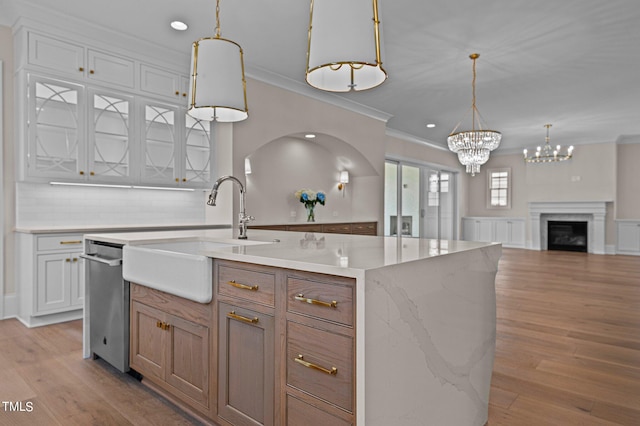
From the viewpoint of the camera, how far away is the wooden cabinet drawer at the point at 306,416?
1.30 m

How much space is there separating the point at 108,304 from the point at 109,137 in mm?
2222

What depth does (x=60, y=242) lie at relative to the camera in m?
3.62

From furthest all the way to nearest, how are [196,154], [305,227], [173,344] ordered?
1. [305,227]
2. [196,154]
3. [173,344]

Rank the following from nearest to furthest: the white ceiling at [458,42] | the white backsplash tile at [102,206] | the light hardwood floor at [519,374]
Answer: the light hardwood floor at [519,374] → the white ceiling at [458,42] → the white backsplash tile at [102,206]

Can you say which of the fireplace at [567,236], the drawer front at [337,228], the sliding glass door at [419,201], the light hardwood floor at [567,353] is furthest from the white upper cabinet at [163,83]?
the fireplace at [567,236]

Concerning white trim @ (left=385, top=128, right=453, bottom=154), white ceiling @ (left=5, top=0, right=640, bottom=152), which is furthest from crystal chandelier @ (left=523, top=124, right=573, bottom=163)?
white trim @ (left=385, top=128, right=453, bottom=154)

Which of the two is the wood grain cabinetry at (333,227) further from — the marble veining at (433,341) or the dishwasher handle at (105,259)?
the marble veining at (433,341)

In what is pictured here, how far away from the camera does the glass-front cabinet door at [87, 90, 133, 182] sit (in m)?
3.91

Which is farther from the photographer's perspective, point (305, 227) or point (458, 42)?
point (305, 227)

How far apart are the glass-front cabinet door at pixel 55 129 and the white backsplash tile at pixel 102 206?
13.8 inches

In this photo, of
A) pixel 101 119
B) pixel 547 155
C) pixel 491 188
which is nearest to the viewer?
pixel 101 119

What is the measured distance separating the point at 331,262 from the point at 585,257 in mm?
9300

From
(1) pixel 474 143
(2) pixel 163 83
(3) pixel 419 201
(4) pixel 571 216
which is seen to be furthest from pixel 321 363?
(4) pixel 571 216

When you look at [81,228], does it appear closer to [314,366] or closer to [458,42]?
[314,366]
